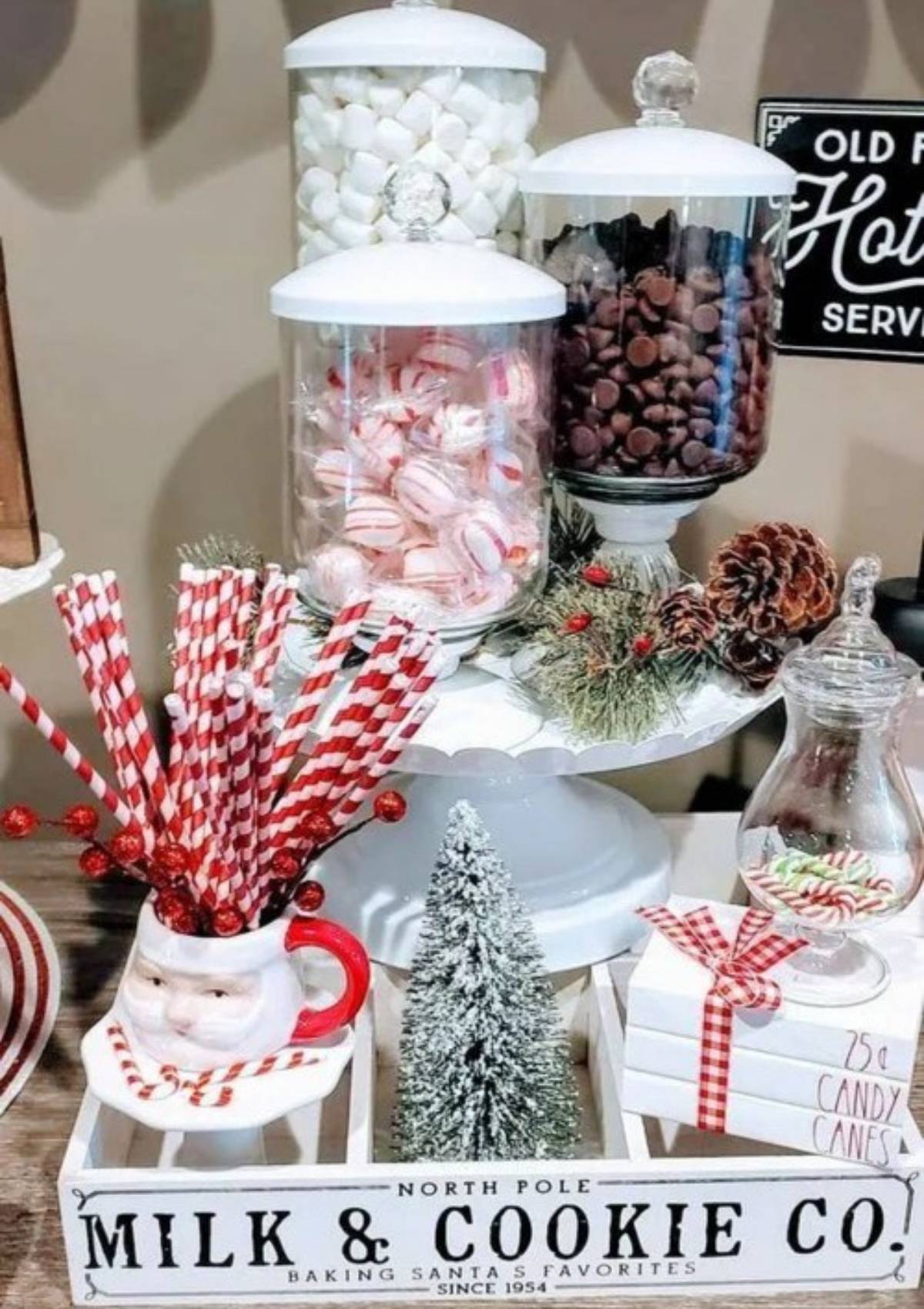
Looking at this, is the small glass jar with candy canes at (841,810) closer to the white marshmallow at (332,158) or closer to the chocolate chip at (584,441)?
the chocolate chip at (584,441)

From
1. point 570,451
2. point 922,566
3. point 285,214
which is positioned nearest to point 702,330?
point 570,451

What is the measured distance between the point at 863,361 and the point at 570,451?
406 mm

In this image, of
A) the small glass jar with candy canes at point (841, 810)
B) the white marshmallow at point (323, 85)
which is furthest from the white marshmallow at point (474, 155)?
the small glass jar with candy canes at point (841, 810)

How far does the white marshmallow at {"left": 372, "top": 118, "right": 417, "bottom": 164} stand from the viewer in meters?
0.98

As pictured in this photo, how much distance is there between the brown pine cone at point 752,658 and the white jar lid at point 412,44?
45 cm

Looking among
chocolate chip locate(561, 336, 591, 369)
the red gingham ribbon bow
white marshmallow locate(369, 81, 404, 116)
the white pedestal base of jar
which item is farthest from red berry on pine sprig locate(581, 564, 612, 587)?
white marshmallow locate(369, 81, 404, 116)

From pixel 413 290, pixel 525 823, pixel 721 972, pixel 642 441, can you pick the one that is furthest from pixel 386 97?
pixel 721 972

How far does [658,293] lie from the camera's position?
38.1 inches

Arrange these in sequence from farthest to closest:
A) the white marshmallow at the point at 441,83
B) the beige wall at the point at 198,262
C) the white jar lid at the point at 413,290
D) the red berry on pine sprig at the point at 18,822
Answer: the beige wall at the point at 198,262, the white marshmallow at the point at 441,83, the white jar lid at the point at 413,290, the red berry on pine sprig at the point at 18,822

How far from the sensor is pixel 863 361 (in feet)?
4.19

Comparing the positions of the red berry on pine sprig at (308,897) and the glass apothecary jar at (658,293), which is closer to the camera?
the red berry on pine sprig at (308,897)

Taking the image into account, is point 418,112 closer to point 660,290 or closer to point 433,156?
point 433,156

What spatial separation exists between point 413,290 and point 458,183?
0.57 ft

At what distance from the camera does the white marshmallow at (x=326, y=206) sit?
101 cm
